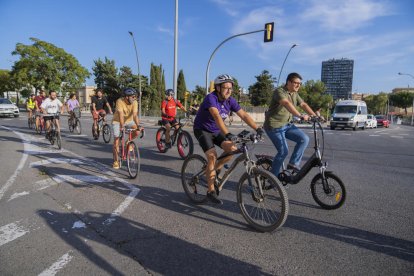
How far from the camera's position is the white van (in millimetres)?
26859

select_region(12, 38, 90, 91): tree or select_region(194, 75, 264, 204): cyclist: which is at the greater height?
select_region(12, 38, 90, 91): tree

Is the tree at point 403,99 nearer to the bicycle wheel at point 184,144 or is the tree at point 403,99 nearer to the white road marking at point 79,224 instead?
the bicycle wheel at point 184,144

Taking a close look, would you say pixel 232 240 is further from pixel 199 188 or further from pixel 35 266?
pixel 35 266

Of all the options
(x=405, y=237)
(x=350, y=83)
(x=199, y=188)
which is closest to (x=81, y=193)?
(x=199, y=188)

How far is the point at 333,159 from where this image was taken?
9.09m

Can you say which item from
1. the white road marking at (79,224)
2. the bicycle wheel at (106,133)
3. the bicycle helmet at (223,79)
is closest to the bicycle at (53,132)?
the bicycle wheel at (106,133)

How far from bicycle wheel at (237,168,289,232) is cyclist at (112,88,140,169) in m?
3.42

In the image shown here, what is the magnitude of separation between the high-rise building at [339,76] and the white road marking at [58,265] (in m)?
190

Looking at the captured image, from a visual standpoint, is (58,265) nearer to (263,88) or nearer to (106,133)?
(106,133)

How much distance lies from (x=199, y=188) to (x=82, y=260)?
2.06m

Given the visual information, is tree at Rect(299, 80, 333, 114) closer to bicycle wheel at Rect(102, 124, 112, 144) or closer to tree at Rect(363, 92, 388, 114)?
tree at Rect(363, 92, 388, 114)

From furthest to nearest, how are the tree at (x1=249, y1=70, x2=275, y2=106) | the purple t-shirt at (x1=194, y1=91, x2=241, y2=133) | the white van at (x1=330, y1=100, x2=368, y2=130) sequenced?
the tree at (x1=249, y1=70, x2=275, y2=106) < the white van at (x1=330, y1=100, x2=368, y2=130) < the purple t-shirt at (x1=194, y1=91, x2=241, y2=133)

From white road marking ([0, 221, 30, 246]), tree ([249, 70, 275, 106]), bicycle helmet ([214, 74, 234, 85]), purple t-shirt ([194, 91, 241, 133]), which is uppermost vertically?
tree ([249, 70, 275, 106])

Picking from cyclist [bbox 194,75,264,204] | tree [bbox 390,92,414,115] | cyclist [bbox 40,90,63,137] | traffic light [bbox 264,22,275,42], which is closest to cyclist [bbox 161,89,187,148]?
cyclist [bbox 40,90,63,137]
